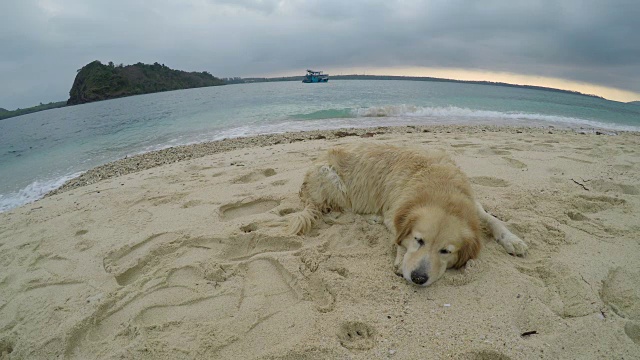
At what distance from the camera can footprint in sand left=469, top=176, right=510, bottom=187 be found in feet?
14.8

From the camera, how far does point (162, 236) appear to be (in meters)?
3.61

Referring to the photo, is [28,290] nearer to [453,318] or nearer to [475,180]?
[453,318]

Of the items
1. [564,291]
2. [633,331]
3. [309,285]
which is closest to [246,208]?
[309,285]

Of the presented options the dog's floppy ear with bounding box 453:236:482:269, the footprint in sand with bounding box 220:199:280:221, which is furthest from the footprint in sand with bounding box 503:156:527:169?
the footprint in sand with bounding box 220:199:280:221

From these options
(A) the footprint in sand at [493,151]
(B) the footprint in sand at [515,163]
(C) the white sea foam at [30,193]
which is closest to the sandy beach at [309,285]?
(B) the footprint in sand at [515,163]

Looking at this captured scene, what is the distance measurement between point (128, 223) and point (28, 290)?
1326mm

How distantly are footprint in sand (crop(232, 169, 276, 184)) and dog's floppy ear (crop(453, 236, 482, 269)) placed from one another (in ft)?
12.7

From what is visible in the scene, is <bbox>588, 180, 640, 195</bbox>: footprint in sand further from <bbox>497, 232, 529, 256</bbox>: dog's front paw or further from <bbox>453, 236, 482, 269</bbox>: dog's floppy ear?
<bbox>453, 236, 482, 269</bbox>: dog's floppy ear

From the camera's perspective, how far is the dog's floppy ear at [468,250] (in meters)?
2.70

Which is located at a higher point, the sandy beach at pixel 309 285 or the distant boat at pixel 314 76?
the distant boat at pixel 314 76

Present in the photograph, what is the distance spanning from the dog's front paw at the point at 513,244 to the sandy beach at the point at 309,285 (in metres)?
0.09

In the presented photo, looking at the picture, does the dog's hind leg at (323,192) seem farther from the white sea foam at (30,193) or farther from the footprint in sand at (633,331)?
the white sea foam at (30,193)

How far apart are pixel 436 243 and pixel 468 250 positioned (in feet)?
1.14

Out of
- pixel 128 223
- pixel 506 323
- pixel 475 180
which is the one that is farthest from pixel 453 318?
pixel 128 223
